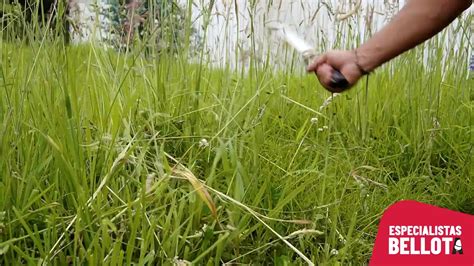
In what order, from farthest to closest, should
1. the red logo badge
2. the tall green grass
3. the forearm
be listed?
1. the red logo badge
2. the tall green grass
3. the forearm

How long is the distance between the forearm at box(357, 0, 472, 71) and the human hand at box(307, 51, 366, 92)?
0.04 ft

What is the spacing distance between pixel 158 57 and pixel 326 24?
2.62 feet

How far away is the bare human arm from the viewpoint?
87cm

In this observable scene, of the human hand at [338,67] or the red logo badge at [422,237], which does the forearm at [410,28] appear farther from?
the red logo badge at [422,237]

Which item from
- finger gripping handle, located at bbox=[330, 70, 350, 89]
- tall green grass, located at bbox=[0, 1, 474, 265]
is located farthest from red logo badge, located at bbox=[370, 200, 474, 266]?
finger gripping handle, located at bbox=[330, 70, 350, 89]

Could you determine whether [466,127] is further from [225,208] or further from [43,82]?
[43,82]

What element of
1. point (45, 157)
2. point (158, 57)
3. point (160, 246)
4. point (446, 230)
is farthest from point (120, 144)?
point (446, 230)

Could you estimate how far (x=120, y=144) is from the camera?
1.18 metres

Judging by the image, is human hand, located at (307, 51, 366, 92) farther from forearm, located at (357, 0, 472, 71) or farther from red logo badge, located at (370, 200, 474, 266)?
red logo badge, located at (370, 200, 474, 266)

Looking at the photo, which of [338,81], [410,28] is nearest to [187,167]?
[338,81]

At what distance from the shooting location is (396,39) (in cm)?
91

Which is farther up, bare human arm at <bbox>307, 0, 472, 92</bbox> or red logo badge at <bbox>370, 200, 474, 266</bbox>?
bare human arm at <bbox>307, 0, 472, 92</bbox>

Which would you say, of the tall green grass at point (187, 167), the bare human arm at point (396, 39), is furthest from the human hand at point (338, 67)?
the tall green grass at point (187, 167)

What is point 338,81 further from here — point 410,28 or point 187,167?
point 187,167
